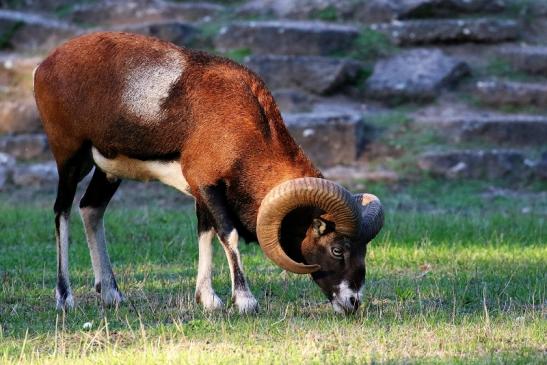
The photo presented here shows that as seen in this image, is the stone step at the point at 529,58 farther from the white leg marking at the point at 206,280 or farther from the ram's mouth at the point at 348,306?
the ram's mouth at the point at 348,306

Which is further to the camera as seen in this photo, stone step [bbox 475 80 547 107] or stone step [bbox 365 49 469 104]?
stone step [bbox 365 49 469 104]

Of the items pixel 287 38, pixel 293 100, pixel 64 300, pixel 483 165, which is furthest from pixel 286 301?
pixel 287 38

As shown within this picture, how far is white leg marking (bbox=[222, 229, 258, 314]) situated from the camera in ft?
29.2

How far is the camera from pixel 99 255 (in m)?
9.99

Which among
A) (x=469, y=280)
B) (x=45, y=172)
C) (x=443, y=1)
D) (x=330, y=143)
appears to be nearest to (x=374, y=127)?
(x=330, y=143)

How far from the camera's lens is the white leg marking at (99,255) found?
9.59m

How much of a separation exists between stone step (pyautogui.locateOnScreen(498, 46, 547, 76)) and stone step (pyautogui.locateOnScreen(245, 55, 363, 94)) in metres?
3.08

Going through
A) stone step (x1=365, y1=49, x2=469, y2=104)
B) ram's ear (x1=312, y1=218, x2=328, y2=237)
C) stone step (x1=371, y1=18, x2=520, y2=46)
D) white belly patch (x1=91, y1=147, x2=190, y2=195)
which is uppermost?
white belly patch (x1=91, y1=147, x2=190, y2=195)

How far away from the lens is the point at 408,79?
2008 cm

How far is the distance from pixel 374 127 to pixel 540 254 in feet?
25.1

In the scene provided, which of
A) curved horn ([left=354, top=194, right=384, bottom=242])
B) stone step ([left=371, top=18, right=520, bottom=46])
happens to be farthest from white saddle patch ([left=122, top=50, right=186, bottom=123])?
stone step ([left=371, top=18, right=520, bottom=46])

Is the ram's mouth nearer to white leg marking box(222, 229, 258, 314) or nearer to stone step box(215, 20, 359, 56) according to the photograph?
white leg marking box(222, 229, 258, 314)

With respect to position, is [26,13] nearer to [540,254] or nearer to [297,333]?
[540,254]

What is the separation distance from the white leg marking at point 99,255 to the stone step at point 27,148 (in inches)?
335
